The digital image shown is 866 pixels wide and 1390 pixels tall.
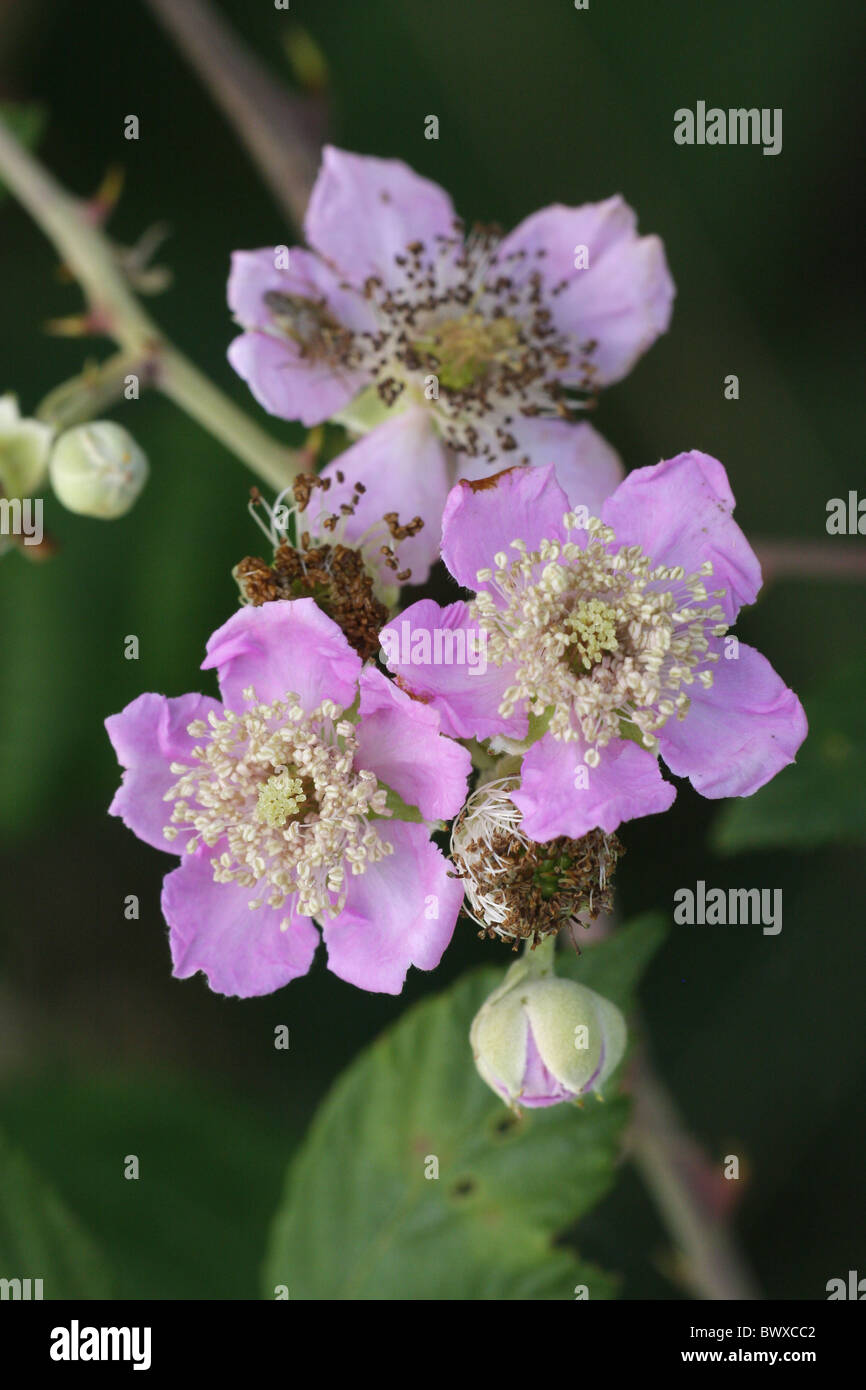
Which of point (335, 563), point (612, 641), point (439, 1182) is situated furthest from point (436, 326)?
point (439, 1182)

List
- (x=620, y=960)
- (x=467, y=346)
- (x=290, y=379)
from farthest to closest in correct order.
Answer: (x=467, y=346) < (x=290, y=379) < (x=620, y=960)

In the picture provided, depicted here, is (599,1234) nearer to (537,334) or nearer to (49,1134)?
(49,1134)

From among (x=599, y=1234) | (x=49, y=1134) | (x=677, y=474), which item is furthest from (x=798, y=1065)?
(x=677, y=474)

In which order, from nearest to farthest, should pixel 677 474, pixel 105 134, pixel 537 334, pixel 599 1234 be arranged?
pixel 677 474
pixel 537 334
pixel 599 1234
pixel 105 134

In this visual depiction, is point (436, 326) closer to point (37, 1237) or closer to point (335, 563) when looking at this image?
point (335, 563)
